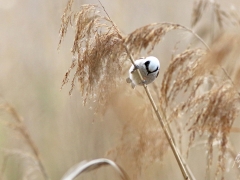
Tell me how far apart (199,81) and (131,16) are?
1052 mm

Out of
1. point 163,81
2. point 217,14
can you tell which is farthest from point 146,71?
point 217,14

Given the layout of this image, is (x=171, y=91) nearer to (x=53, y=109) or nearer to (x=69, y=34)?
(x=53, y=109)

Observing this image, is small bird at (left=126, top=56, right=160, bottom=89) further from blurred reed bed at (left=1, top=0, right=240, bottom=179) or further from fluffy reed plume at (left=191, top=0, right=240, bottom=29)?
fluffy reed plume at (left=191, top=0, right=240, bottom=29)

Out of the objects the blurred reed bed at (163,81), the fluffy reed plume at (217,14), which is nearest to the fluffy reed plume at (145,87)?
the blurred reed bed at (163,81)

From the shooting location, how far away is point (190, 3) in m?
1.90

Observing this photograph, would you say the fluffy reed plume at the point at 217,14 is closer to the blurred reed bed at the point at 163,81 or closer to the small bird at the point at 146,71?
the blurred reed bed at the point at 163,81

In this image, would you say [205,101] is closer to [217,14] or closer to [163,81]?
[163,81]

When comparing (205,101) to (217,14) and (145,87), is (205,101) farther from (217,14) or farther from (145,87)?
(217,14)

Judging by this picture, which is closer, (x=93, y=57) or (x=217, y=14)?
(x=93, y=57)

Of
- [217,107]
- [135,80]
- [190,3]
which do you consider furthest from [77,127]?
[190,3]

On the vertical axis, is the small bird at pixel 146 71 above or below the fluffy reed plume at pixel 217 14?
below

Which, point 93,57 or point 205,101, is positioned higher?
point 93,57

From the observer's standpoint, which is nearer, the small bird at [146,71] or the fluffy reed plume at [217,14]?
the small bird at [146,71]

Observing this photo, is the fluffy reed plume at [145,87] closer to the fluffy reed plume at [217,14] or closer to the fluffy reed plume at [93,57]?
the fluffy reed plume at [93,57]
